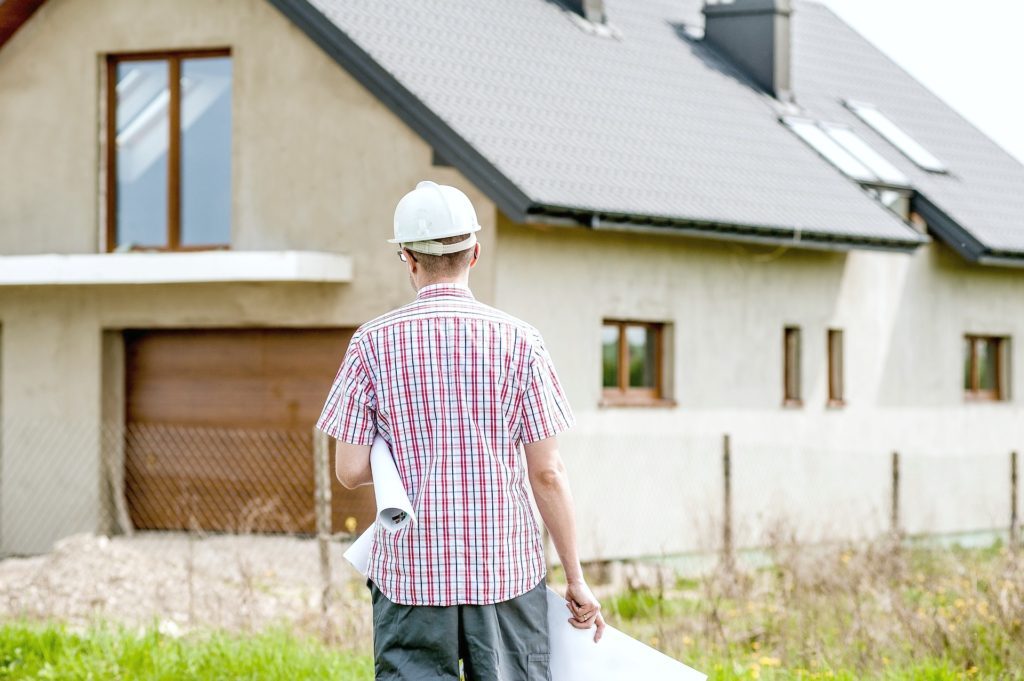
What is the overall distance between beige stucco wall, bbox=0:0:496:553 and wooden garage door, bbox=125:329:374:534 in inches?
11.5

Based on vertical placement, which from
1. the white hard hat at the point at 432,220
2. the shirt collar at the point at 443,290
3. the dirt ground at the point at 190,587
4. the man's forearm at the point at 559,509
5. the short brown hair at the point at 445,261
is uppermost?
the white hard hat at the point at 432,220

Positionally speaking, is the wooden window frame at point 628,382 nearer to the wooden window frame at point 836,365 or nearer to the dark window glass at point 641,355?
the dark window glass at point 641,355

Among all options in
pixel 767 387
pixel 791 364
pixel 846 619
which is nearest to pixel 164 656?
pixel 846 619

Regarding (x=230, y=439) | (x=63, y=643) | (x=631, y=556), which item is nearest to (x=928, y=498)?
(x=631, y=556)

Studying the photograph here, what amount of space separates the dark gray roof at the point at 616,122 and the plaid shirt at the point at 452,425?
26.0ft

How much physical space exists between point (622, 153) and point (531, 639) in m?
10.4

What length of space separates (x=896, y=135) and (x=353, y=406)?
632 inches

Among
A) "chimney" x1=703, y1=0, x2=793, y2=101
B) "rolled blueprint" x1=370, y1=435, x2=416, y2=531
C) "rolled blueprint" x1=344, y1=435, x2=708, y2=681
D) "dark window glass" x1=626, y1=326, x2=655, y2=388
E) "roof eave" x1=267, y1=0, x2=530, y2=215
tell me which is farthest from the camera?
"chimney" x1=703, y1=0, x2=793, y2=101

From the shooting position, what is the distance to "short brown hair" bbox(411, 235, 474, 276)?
4125mm

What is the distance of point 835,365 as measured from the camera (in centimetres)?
1630

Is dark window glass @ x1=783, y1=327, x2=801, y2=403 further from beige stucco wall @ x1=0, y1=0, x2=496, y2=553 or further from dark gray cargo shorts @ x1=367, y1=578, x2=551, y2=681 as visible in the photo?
dark gray cargo shorts @ x1=367, y1=578, x2=551, y2=681

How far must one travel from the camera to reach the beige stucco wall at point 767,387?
1344 cm

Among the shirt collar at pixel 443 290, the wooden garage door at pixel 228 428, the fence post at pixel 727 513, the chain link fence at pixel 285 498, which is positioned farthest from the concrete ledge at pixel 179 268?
the shirt collar at pixel 443 290

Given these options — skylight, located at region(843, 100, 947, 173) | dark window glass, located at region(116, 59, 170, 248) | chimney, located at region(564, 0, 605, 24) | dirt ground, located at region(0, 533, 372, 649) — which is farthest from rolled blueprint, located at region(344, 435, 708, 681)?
skylight, located at region(843, 100, 947, 173)
